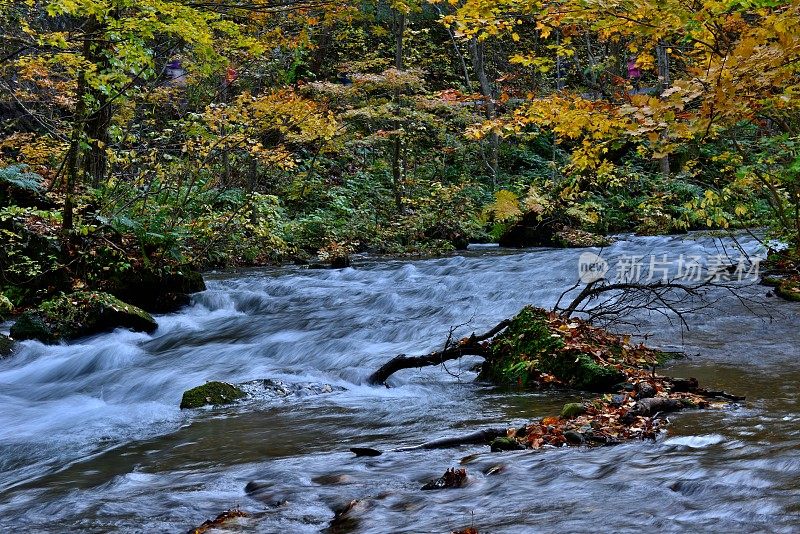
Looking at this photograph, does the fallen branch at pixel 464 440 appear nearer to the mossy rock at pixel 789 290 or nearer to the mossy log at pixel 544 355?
the mossy log at pixel 544 355

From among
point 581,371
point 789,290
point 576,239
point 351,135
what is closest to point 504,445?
point 581,371

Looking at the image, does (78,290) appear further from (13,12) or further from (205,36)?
(13,12)

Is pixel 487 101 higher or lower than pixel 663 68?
lower

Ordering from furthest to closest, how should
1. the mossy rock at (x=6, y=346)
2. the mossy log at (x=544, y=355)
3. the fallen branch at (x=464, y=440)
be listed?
1. the mossy rock at (x=6, y=346)
2. the mossy log at (x=544, y=355)
3. the fallen branch at (x=464, y=440)

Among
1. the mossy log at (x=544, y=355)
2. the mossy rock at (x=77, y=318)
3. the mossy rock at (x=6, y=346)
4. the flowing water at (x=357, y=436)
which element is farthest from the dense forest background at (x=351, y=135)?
the flowing water at (x=357, y=436)

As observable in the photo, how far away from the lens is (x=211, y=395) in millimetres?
6184

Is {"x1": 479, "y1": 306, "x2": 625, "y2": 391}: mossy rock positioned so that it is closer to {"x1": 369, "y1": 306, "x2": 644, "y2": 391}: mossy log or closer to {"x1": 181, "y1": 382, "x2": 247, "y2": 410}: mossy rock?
{"x1": 369, "y1": 306, "x2": 644, "y2": 391}: mossy log

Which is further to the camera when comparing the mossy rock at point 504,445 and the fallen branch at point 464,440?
the fallen branch at point 464,440

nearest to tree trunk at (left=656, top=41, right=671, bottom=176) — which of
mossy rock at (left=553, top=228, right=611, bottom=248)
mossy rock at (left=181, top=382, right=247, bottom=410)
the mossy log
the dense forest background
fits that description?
the dense forest background

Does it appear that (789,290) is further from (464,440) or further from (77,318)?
(77,318)

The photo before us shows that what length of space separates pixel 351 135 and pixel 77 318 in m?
12.2

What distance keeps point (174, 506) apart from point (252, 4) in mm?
8756

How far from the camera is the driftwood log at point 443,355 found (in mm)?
6352

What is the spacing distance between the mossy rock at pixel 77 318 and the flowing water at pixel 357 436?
0.32 m
